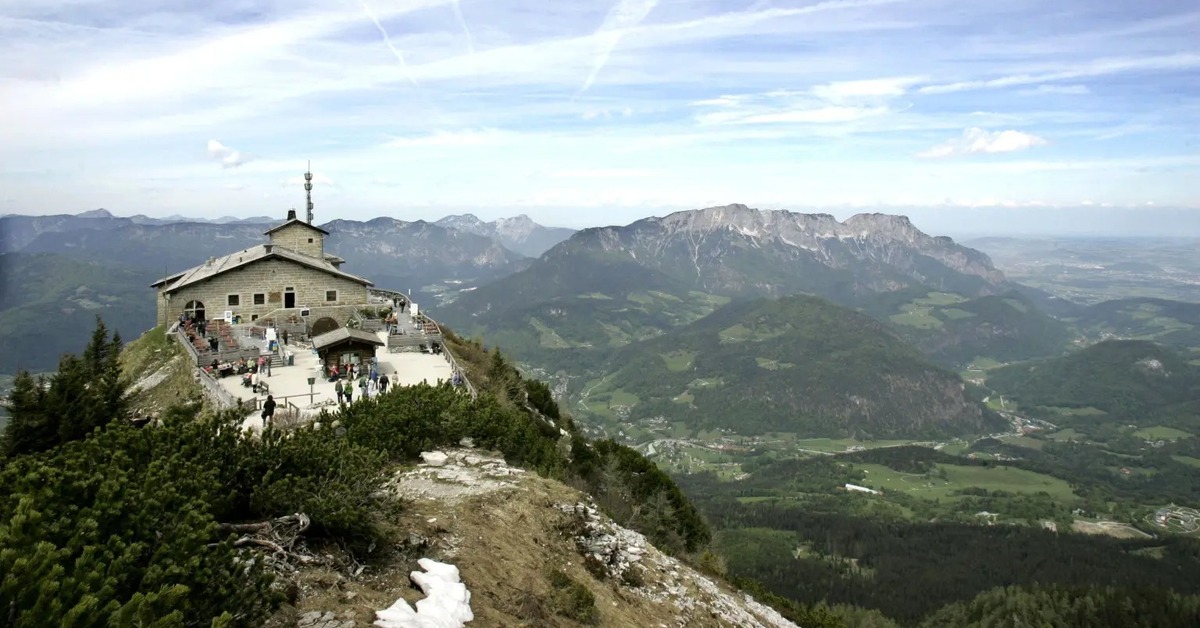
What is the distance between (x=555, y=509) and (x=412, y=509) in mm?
3963

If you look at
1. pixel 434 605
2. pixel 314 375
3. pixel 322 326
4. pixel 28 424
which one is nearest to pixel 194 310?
pixel 322 326

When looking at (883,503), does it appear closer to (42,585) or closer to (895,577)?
(895,577)

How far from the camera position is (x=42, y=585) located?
18.0 feet

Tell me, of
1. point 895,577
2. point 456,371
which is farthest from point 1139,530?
point 456,371

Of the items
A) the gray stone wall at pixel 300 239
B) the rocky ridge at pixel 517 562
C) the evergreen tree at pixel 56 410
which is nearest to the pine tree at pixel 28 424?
the evergreen tree at pixel 56 410

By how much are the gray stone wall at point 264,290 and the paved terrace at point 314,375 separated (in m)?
4.92

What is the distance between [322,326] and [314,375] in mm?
12649

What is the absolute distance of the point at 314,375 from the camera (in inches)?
1336

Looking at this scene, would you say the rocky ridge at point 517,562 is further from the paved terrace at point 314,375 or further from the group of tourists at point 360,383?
the group of tourists at point 360,383

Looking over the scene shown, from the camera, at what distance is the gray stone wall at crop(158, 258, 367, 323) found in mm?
43906

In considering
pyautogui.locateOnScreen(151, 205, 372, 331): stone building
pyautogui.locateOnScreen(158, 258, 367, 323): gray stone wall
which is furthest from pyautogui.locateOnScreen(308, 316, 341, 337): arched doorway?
pyautogui.locateOnScreen(158, 258, 367, 323): gray stone wall

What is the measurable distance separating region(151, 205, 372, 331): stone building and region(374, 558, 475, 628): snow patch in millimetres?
37142

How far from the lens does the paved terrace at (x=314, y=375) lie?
28250 mm

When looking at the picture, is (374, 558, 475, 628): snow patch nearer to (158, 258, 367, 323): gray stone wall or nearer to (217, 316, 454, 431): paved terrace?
(217, 316, 454, 431): paved terrace
